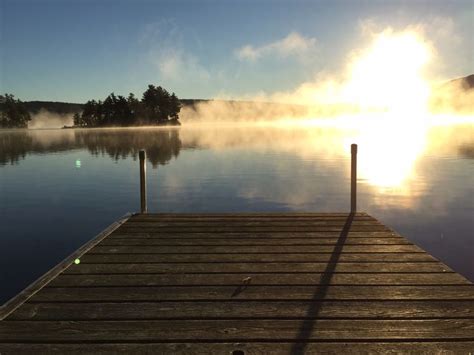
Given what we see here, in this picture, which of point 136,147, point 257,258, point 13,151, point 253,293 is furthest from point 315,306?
point 136,147

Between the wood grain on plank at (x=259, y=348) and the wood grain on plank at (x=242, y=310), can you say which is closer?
the wood grain on plank at (x=259, y=348)

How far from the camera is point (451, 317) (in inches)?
178

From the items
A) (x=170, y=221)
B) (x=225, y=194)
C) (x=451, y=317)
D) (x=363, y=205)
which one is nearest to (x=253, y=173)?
(x=225, y=194)

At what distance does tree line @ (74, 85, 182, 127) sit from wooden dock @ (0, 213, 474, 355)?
17850 cm

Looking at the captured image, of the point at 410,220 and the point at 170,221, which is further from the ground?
the point at 170,221

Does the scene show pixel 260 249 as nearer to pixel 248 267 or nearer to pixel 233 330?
pixel 248 267

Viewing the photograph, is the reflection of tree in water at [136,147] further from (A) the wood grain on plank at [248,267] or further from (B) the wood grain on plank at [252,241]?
(A) the wood grain on plank at [248,267]

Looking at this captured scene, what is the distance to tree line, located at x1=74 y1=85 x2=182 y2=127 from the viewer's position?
180375 mm

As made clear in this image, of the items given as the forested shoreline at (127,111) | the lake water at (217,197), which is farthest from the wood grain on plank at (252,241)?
the forested shoreline at (127,111)

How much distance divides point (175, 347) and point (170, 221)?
17.6 ft

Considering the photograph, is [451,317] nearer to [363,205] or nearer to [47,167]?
[363,205]

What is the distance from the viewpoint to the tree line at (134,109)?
180 metres

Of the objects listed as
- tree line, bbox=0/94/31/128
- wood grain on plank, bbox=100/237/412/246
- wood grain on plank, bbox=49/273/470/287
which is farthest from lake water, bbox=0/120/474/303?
tree line, bbox=0/94/31/128

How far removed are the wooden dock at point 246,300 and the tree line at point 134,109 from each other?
178505 millimetres
